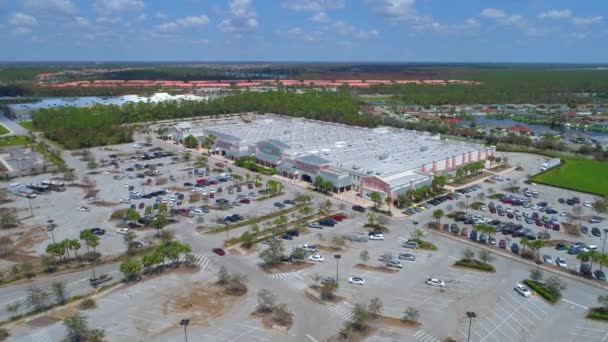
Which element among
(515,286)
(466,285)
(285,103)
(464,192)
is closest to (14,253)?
(466,285)

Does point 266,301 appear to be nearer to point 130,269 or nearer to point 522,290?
point 130,269

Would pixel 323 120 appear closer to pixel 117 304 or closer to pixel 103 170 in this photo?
pixel 103 170

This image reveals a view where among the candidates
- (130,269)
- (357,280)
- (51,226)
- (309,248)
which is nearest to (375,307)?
(357,280)

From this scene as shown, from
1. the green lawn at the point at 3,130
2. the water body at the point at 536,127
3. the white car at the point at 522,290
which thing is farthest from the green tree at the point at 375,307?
the green lawn at the point at 3,130

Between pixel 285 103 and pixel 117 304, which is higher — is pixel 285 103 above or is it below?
above

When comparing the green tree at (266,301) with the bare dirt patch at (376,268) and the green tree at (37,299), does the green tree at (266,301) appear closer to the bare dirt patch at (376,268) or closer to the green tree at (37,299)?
the bare dirt patch at (376,268)
